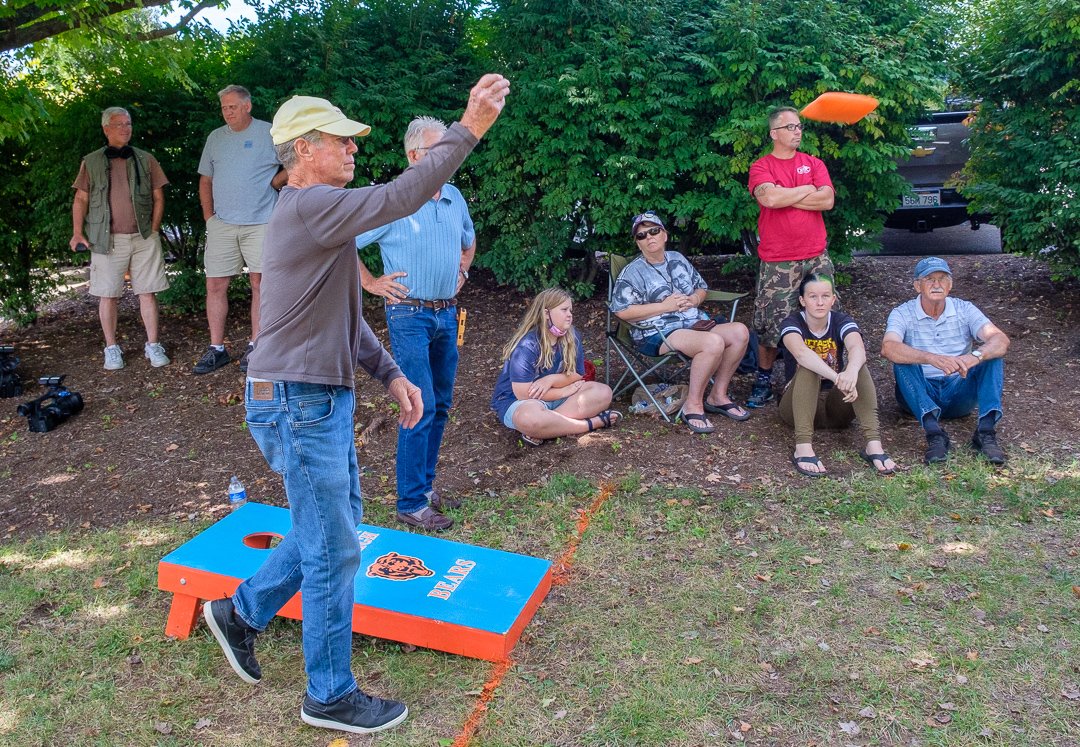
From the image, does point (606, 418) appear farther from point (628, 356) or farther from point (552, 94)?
point (552, 94)

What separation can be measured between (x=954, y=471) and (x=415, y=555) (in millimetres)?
2983

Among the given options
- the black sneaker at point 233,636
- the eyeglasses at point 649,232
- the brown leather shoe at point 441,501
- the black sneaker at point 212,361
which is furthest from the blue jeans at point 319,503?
the black sneaker at point 212,361

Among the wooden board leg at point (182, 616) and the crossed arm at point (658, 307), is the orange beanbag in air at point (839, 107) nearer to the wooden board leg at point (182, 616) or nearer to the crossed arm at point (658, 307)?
the crossed arm at point (658, 307)

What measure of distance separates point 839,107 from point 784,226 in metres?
0.91

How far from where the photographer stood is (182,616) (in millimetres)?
3676

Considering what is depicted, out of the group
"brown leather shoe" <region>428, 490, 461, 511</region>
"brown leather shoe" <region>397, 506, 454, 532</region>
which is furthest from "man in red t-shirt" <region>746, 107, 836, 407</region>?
"brown leather shoe" <region>397, 506, 454, 532</region>

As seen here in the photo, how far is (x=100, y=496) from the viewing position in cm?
523

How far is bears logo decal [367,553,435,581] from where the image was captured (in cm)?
367

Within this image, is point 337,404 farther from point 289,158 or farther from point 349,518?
point 289,158

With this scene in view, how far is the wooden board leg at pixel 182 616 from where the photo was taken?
366 centimetres

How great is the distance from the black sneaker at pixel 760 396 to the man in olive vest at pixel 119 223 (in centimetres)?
440

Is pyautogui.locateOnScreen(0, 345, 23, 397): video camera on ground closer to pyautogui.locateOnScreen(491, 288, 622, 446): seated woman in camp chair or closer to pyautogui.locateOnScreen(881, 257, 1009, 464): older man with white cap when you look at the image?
pyautogui.locateOnScreen(491, 288, 622, 446): seated woman in camp chair

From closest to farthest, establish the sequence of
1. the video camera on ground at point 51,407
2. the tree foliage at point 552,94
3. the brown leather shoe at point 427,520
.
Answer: the brown leather shoe at point 427,520 → the video camera on ground at point 51,407 → the tree foliage at point 552,94

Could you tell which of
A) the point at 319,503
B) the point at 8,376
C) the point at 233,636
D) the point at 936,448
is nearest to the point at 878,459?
the point at 936,448
